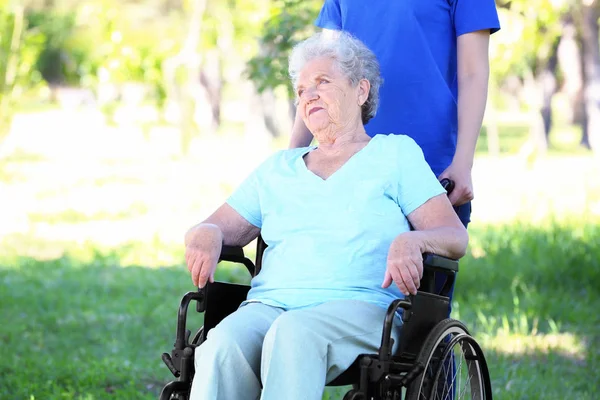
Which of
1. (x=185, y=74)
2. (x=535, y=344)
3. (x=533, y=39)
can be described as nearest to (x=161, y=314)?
(x=535, y=344)

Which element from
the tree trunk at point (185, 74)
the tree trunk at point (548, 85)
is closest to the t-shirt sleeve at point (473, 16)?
the tree trunk at point (185, 74)

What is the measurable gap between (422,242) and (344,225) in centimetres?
29

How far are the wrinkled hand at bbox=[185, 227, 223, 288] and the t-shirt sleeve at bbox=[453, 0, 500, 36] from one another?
1.06 metres

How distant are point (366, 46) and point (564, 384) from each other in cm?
221

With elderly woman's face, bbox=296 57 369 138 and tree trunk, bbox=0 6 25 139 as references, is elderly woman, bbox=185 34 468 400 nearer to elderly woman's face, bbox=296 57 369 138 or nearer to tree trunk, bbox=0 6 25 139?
elderly woman's face, bbox=296 57 369 138

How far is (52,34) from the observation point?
4472 centimetres

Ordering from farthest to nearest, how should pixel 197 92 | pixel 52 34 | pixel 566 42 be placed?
pixel 52 34 < pixel 197 92 < pixel 566 42

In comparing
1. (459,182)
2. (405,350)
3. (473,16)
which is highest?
(473,16)

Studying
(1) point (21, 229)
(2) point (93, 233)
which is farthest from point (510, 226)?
(1) point (21, 229)

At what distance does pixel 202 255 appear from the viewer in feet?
9.81

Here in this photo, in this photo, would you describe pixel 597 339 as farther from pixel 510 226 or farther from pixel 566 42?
pixel 566 42

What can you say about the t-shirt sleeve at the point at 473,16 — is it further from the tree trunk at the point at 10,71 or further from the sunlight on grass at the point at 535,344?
the tree trunk at the point at 10,71

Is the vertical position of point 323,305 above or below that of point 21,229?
above

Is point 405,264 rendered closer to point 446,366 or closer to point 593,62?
point 446,366
